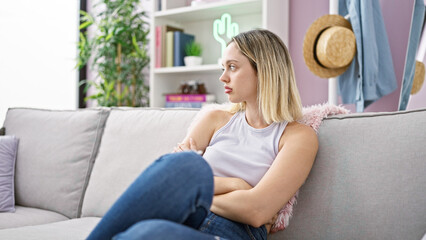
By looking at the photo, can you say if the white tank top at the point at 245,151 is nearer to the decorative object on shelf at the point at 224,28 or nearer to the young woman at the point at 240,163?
the young woman at the point at 240,163

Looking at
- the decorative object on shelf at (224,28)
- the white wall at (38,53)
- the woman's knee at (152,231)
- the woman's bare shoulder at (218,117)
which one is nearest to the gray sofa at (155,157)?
the woman's bare shoulder at (218,117)

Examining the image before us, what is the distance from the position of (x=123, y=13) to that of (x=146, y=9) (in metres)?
0.25

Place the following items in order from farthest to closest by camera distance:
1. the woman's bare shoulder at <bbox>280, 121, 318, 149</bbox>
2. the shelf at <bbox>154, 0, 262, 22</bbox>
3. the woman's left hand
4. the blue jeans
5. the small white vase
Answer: the small white vase, the shelf at <bbox>154, 0, 262, 22</bbox>, the woman's left hand, the woman's bare shoulder at <bbox>280, 121, 318, 149</bbox>, the blue jeans

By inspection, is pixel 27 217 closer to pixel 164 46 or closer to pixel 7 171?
pixel 7 171

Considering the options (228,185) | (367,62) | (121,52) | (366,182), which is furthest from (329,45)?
(121,52)

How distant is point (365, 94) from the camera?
7.13ft

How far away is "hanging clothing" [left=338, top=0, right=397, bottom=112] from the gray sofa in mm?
809

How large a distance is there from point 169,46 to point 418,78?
5.52ft

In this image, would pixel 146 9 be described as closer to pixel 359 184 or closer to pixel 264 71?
pixel 264 71

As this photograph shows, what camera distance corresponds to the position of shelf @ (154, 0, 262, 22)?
9.21ft

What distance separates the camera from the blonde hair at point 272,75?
1398mm

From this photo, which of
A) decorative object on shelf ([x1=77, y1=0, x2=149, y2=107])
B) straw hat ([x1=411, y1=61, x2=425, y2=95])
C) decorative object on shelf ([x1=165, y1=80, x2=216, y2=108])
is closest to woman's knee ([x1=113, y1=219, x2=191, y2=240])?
straw hat ([x1=411, y1=61, x2=425, y2=95])

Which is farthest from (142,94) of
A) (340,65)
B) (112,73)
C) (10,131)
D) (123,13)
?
(340,65)

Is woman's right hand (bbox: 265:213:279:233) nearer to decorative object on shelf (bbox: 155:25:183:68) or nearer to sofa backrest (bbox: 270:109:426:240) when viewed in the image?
sofa backrest (bbox: 270:109:426:240)
